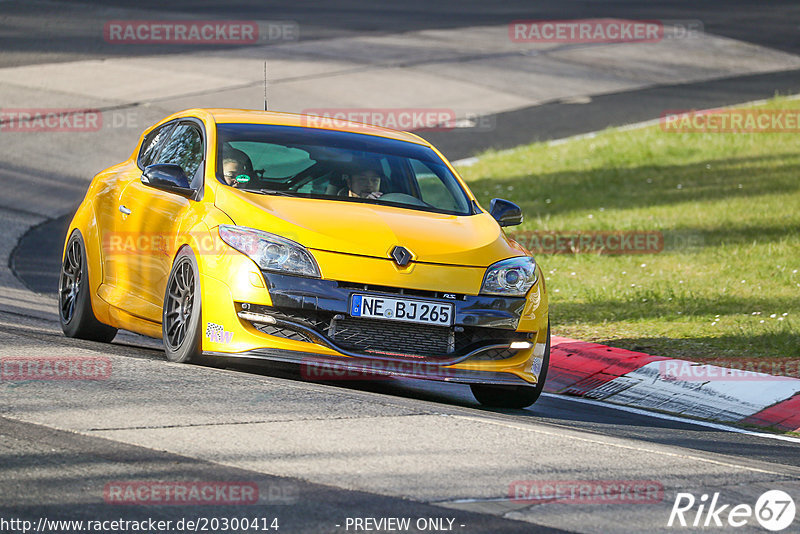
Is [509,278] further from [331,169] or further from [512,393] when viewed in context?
[331,169]

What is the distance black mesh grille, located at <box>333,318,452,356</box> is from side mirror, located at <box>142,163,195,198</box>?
1.43 metres

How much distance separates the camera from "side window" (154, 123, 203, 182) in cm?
830

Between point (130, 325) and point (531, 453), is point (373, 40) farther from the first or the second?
point (531, 453)

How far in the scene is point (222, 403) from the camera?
6.27 m

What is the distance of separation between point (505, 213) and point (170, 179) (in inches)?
88.4

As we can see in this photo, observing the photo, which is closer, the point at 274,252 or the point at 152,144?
the point at 274,252

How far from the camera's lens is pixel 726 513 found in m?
5.32

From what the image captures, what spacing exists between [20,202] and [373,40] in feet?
47.3

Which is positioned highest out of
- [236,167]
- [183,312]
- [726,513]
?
[236,167]

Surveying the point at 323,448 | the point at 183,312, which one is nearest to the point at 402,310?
the point at 183,312

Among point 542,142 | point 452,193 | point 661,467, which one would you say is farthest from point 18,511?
point 542,142
